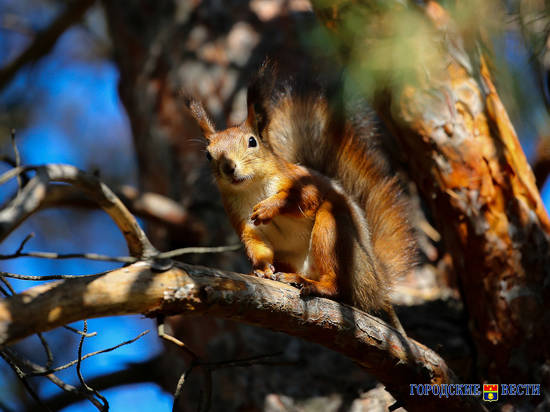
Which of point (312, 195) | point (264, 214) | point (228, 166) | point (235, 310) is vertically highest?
point (228, 166)

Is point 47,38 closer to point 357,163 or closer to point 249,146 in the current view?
point 249,146

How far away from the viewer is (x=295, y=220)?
2254 millimetres

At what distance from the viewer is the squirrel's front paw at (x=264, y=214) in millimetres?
2125

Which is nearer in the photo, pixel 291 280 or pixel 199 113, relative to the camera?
pixel 291 280

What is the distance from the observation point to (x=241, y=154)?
2.36 meters

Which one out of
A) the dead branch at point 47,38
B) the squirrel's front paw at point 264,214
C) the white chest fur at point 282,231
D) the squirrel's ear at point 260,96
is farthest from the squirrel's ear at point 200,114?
the dead branch at point 47,38

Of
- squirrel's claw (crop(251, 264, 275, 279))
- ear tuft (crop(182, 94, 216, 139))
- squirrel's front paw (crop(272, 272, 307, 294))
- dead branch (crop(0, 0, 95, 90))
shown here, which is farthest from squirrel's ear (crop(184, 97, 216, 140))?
dead branch (crop(0, 0, 95, 90))

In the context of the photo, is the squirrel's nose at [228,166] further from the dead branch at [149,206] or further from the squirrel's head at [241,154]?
the dead branch at [149,206]

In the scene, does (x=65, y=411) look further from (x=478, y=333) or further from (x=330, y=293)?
(x=478, y=333)

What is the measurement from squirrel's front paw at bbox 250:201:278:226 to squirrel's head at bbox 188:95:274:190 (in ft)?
0.72

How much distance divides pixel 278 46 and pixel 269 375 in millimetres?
2001

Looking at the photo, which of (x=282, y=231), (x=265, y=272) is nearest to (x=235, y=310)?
(x=265, y=272)

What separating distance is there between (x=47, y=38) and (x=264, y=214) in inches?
112

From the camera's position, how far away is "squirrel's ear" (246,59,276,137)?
2.30 m
